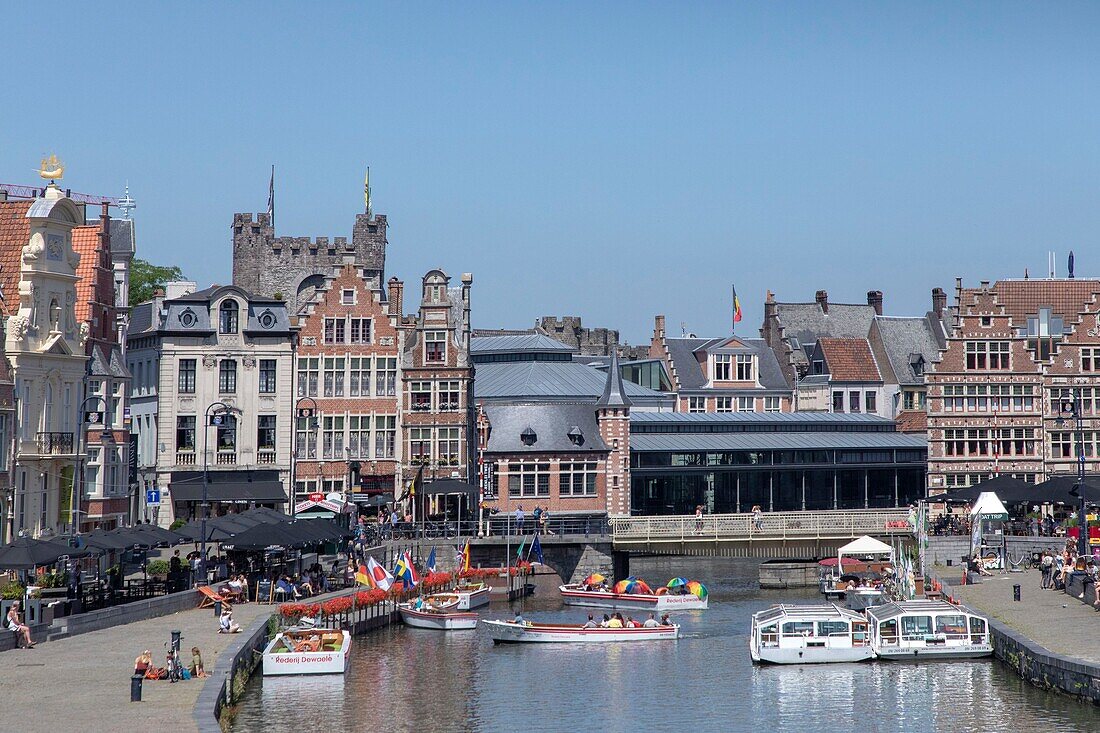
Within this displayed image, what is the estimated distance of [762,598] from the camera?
255ft

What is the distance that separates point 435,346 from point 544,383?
53.7 feet

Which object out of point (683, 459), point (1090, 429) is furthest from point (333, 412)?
point (1090, 429)

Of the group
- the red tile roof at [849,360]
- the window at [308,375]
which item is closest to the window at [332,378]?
the window at [308,375]

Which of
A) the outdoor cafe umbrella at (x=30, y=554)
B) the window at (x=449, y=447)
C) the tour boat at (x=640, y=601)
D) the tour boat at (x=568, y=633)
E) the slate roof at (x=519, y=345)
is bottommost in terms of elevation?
the tour boat at (x=568, y=633)

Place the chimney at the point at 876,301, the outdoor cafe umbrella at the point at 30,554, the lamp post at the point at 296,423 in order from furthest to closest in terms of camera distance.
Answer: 1. the chimney at the point at 876,301
2. the lamp post at the point at 296,423
3. the outdoor cafe umbrella at the point at 30,554

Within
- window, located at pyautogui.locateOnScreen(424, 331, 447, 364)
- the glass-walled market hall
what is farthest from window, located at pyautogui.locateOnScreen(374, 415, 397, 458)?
A: the glass-walled market hall

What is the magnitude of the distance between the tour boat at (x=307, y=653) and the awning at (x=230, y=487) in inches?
1097

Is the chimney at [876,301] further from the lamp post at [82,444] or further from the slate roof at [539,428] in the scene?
the lamp post at [82,444]

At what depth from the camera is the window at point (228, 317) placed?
85.5 meters

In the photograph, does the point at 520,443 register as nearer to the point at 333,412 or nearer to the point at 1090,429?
the point at 333,412

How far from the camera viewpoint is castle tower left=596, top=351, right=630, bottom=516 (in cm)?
9244

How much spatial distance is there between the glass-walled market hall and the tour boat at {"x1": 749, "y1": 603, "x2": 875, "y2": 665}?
135ft

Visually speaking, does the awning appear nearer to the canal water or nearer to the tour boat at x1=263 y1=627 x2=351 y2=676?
the canal water

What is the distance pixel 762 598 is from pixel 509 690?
29.8 metres
